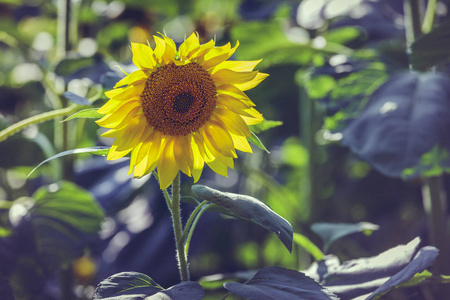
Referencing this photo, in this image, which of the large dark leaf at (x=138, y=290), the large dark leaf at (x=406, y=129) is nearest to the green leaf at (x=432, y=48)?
the large dark leaf at (x=406, y=129)

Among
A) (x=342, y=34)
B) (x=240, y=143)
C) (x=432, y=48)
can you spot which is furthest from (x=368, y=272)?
(x=342, y=34)

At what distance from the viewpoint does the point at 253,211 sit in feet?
1.56

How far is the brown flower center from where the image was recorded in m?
0.56

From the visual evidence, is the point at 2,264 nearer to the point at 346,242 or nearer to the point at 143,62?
the point at 143,62

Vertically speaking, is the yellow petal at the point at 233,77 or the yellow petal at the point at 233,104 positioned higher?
the yellow petal at the point at 233,77

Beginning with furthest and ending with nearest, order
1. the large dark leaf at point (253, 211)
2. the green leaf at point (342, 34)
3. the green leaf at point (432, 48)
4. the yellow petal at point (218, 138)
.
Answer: the green leaf at point (342, 34) → the green leaf at point (432, 48) → the yellow petal at point (218, 138) → the large dark leaf at point (253, 211)

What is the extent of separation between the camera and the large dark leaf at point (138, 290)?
0.48 meters

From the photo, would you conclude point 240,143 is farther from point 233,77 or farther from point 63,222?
point 63,222

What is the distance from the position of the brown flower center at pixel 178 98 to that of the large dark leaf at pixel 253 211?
112 millimetres

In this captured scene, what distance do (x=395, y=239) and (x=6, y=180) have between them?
1043 millimetres

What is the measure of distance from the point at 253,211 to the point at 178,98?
A: 0.58 ft

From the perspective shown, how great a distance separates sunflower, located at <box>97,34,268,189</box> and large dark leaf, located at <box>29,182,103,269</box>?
0.32 m

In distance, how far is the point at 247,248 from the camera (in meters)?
1.38

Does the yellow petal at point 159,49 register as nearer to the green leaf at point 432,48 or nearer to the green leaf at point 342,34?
the green leaf at point 432,48
